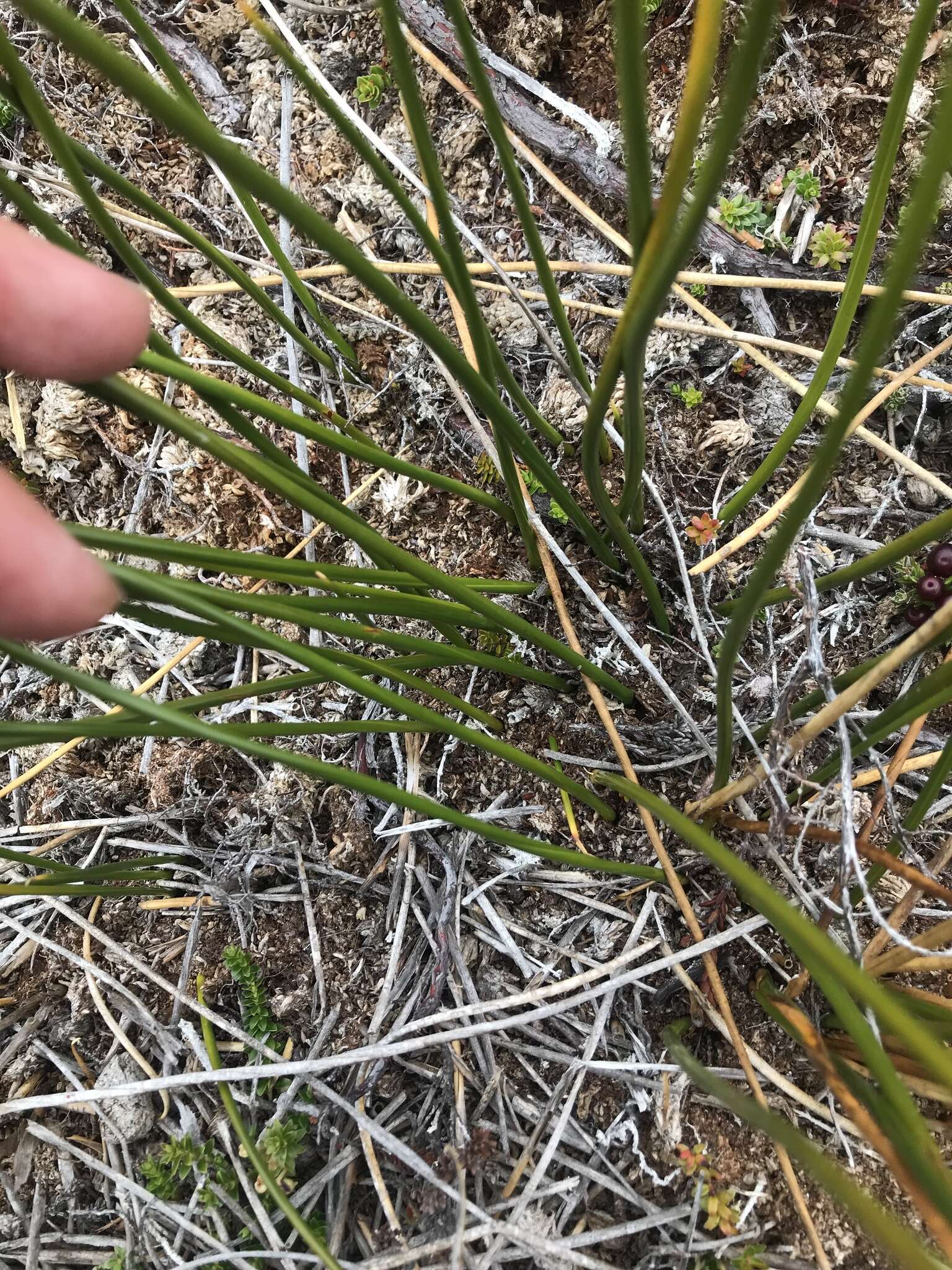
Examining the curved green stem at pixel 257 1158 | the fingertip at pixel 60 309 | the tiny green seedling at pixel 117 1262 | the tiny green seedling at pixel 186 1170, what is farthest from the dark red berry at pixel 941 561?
the tiny green seedling at pixel 117 1262

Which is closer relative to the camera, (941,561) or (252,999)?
(941,561)

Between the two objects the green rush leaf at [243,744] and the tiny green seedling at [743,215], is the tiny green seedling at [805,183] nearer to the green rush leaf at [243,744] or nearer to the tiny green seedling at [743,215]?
the tiny green seedling at [743,215]

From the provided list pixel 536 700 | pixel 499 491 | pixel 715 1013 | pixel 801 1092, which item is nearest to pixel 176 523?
pixel 499 491

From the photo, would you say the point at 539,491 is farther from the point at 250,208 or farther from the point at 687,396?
the point at 250,208

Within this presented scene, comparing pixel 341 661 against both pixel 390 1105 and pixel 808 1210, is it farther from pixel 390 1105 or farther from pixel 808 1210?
pixel 808 1210

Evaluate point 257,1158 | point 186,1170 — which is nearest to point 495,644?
point 257,1158

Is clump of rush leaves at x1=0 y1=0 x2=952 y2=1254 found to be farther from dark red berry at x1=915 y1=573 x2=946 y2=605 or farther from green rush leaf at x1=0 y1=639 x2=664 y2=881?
→ dark red berry at x1=915 y1=573 x2=946 y2=605

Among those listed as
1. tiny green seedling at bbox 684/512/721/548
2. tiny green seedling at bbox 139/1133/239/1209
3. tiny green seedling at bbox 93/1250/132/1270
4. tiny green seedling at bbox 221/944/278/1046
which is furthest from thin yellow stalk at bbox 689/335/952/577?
tiny green seedling at bbox 93/1250/132/1270
